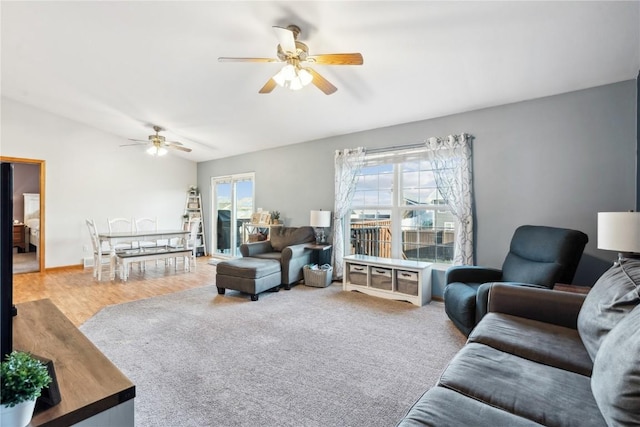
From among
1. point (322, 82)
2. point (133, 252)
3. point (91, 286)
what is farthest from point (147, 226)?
point (322, 82)

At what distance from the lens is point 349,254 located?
15.8ft

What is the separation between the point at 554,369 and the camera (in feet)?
4.49

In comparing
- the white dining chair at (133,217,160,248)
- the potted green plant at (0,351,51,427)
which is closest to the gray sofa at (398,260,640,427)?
the potted green plant at (0,351,51,427)

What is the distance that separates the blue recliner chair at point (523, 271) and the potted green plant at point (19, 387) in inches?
101

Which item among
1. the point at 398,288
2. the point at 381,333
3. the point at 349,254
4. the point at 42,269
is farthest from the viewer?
the point at 42,269

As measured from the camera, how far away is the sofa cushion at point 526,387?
1.05 metres

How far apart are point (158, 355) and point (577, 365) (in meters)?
2.73

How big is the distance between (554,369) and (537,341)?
0.24 m

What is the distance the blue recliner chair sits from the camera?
97.2 inches

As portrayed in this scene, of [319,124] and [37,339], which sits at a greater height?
[319,124]

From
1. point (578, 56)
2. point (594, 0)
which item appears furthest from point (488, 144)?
point (594, 0)

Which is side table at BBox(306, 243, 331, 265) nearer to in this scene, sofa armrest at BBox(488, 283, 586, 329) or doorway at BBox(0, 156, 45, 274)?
sofa armrest at BBox(488, 283, 586, 329)

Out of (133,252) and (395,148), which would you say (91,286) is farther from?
(395,148)

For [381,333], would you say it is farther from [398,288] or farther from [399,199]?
[399,199]
